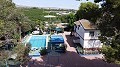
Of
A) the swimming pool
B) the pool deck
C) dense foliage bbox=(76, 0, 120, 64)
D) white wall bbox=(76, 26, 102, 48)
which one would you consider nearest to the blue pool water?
the swimming pool

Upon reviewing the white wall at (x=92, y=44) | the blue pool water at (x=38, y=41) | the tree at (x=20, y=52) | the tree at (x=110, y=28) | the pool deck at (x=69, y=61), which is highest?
the tree at (x=110, y=28)

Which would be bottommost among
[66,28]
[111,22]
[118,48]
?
[66,28]

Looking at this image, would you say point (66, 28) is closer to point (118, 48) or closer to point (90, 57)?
point (90, 57)

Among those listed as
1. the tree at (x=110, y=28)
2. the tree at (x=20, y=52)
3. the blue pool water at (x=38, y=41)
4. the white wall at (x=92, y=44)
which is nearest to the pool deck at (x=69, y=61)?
the white wall at (x=92, y=44)

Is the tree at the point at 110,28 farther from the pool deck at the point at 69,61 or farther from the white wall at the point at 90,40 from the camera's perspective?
the white wall at the point at 90,40

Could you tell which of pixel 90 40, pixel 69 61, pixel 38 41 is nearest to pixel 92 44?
pixel 90 40

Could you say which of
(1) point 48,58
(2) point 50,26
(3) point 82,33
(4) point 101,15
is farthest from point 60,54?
(2) point 50,26

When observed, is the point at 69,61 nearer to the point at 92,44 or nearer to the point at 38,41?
the point at 92,44

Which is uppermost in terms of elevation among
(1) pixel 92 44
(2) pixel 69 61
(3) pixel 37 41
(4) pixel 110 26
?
(4) pixel 110 26
